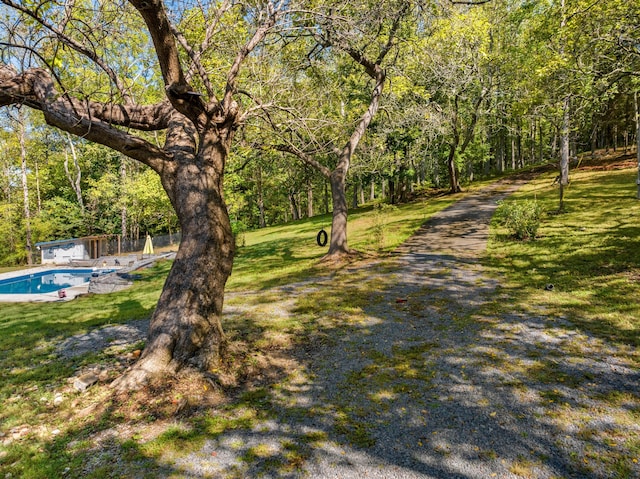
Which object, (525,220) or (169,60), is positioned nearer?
(169,60)

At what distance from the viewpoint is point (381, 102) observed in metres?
13.1

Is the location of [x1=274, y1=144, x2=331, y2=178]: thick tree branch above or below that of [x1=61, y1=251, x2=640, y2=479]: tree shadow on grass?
above

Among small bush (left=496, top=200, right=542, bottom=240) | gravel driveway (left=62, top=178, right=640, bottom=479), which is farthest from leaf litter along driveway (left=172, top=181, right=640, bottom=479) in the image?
small bush (left=496, top=200, right=542, bottom=240)

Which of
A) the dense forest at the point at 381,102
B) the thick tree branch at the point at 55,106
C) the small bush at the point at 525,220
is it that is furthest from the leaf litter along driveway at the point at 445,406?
the small bush at the point at 525,220

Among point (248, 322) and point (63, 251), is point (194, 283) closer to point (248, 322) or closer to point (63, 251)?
point (248, 322)

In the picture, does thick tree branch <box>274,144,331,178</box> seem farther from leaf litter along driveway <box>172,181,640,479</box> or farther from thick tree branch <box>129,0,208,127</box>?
leaf litter along driveway <box>172,181,640,479</box>

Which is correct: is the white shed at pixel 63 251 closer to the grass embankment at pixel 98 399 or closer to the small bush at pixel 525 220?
the grass embankment at pixel 98 399

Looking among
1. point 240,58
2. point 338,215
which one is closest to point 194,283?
point 240,58

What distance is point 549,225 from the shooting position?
12414 mm

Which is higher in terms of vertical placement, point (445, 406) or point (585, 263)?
point (585, 263)

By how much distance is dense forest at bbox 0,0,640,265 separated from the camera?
7.37m

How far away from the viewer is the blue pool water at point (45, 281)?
57.5 feet

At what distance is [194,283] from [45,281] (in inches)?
810

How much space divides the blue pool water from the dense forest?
518 cm
